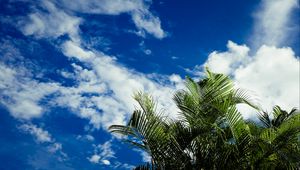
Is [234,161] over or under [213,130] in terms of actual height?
under

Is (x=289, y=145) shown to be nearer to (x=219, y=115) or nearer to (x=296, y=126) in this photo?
(x=296, y=126)

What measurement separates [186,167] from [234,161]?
87 centimetres

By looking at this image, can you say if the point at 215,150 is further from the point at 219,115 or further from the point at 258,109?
the point at 258,109

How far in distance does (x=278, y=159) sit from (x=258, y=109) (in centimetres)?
103

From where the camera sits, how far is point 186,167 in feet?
24.7

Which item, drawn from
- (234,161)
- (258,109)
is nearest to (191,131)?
(234,161)

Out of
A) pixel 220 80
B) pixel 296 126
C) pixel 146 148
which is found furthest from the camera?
pixel 220 80

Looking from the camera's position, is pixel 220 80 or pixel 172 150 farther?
pixel 220 80

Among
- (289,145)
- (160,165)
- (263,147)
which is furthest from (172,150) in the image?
(289,145)

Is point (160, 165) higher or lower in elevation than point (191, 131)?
lower

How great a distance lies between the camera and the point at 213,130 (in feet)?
25.9

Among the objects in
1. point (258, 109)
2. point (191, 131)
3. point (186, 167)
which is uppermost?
point (258, 109)

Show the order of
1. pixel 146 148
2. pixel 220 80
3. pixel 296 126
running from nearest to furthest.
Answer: pixel 296 126 → pixel 146 148 → pixel 220 80

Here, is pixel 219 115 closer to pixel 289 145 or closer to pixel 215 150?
pixel 215 150
